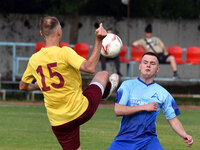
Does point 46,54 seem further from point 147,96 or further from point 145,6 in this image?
point 145,6

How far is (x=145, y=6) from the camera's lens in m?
29.5

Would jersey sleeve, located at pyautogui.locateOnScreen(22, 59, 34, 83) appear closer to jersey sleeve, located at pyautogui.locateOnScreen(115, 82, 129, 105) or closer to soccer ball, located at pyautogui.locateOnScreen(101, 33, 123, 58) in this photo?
jersey sleeve, located at pyautogui.locateOnScreen(115, 82, 129, 105)


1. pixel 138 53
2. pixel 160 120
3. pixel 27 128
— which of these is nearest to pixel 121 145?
pixel 27 128

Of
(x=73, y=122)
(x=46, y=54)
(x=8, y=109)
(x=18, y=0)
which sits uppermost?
(x=18, y=0)

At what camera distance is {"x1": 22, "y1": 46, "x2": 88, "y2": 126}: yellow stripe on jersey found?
6285 mm

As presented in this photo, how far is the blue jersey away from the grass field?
3.28m

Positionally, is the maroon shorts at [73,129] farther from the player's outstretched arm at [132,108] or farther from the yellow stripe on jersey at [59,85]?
the player's outstretched arm at [132,108]

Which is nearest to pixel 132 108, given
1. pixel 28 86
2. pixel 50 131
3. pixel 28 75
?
pixel 28 75

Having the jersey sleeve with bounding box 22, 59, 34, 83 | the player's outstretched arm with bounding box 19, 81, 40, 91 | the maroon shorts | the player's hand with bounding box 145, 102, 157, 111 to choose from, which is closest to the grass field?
the player's outstretched arm with bounding box 19, 81, 40, 91

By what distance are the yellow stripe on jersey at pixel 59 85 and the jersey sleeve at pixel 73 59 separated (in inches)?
3.4

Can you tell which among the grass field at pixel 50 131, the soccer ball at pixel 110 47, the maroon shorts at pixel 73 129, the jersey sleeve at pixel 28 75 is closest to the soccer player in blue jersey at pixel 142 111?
the maroon shorts at pixel 73 129

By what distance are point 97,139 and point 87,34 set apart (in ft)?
47.8

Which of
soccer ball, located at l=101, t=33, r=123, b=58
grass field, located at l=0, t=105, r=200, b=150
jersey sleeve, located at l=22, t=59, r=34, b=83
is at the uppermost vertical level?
soccer ball, located at l=101, t=33, r=123, b=58

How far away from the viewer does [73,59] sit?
6074 mm
